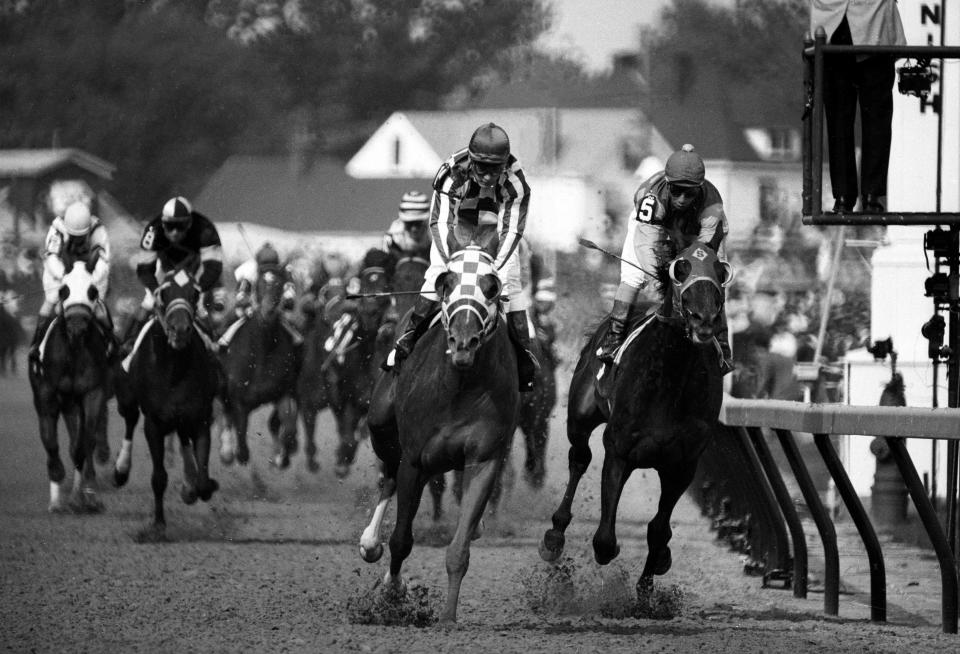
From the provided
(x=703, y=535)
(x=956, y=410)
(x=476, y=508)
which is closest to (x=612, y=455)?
(x=476, y=508)

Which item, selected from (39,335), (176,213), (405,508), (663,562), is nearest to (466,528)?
(405,508)

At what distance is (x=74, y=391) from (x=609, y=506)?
268 inches

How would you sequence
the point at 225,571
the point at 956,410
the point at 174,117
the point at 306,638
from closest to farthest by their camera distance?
the point at 306,638 < the point at 956,410 < the point at 225,571 < the point at 174,117

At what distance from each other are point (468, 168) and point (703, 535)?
5238 mm

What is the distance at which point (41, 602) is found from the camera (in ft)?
31.8

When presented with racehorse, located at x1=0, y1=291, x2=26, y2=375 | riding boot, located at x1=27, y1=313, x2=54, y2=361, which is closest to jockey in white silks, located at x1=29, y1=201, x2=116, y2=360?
riding boot, located at x1=27, y1=313, x2=54, y2=361

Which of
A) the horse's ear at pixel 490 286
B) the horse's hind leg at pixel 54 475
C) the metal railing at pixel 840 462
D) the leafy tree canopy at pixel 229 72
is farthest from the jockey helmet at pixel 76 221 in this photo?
the leafy tree canopy at pixel 229 72

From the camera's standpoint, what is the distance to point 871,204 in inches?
384

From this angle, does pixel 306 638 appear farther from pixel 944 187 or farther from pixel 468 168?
pixel 944 187

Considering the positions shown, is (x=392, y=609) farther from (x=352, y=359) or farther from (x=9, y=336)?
(x=9, y=336)

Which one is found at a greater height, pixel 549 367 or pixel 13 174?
pixel 13 174

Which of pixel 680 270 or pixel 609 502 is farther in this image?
pixel 609 502

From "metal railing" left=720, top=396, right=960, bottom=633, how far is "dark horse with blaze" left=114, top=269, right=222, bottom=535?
4237 millimetres

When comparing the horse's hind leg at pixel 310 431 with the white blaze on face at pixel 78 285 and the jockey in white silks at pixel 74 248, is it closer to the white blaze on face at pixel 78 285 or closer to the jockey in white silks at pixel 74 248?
the jockey in white silks at pixel 74 248
